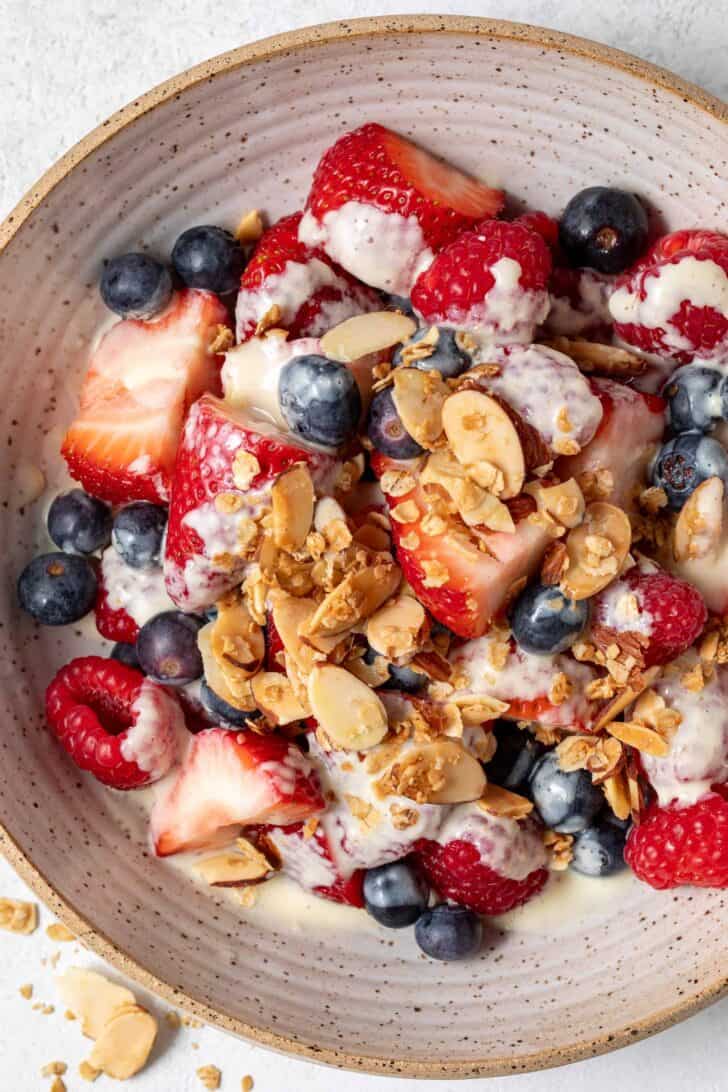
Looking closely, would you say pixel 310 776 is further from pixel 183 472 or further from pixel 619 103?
pixel 619 103

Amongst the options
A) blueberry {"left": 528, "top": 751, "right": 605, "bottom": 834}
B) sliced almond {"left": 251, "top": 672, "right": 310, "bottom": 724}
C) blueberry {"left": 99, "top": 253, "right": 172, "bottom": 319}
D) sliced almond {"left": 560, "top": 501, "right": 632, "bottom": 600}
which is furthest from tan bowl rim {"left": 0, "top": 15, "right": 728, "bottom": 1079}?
sliced almond {"left": 560, "top": 501, "right": 632, "bottom": 600}

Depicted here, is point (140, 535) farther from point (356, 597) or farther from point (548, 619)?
point (548, 619)

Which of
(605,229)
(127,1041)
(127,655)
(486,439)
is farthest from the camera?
(127,1041)

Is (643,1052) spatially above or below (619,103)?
below

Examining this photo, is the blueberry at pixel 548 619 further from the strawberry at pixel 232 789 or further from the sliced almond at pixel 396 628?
the strawberry at pixel 232 789

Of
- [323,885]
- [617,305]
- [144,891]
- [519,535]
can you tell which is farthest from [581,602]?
[144,891]

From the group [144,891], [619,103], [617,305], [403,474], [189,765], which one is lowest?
[144,891]

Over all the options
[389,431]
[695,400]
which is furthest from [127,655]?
[695,400]
